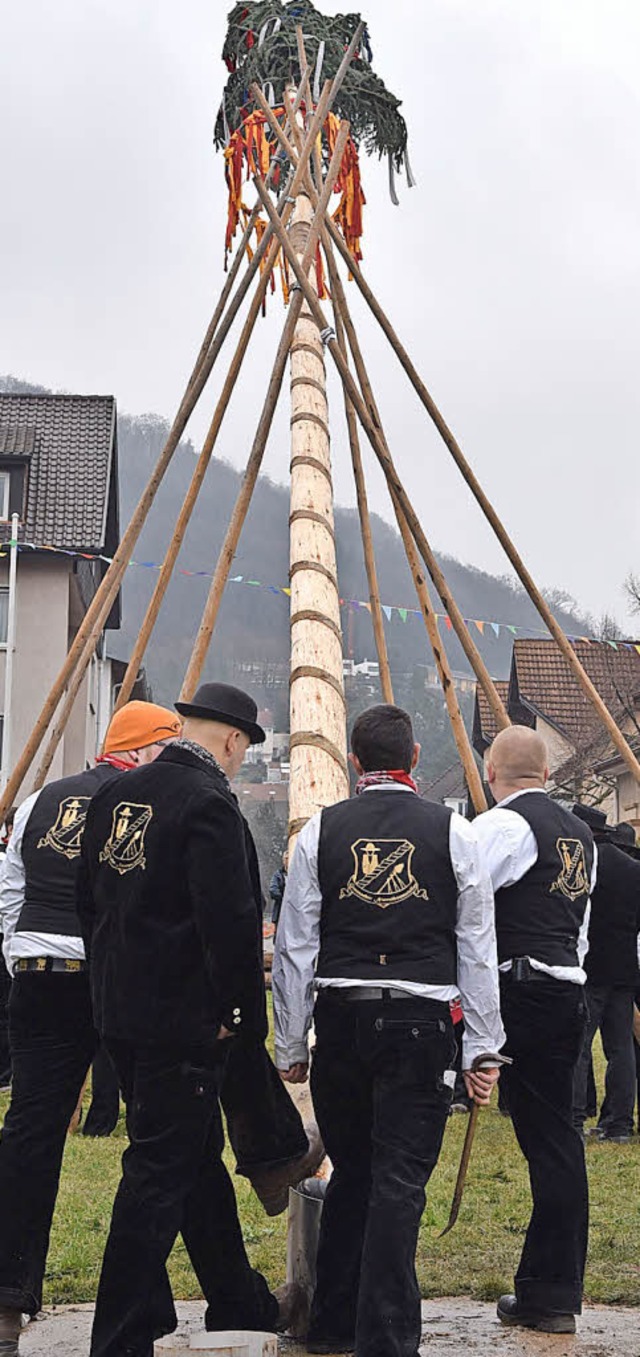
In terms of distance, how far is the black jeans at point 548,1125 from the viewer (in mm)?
4359

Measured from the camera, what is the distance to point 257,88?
8.43m

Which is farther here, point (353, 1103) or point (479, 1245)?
point (479, 1245)

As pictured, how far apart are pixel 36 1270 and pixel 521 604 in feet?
405

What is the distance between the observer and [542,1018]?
14.8 ft

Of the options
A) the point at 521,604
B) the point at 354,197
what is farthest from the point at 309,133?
the point at 521,604

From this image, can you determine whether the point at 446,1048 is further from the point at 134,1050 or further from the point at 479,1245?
the point at 479,1245

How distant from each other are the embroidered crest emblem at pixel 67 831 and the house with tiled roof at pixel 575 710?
67.1 ft

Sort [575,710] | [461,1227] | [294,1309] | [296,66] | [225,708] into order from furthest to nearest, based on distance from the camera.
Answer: [575,710] → [296,66] → [461,1227] → [294,1309] → [225,708]

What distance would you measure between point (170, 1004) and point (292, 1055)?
1.94ft

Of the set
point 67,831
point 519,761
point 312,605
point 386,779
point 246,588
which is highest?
point 246,588

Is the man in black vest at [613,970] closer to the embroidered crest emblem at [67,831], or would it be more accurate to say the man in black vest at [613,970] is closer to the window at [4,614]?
the embroidered crest emblem at [67,831]

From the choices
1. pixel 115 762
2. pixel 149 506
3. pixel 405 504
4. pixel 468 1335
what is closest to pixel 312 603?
pixel 405 504

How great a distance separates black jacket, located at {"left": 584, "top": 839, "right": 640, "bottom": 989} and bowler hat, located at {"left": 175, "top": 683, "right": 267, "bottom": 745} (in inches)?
144

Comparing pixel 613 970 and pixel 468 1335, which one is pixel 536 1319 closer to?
pixel 468 1335
